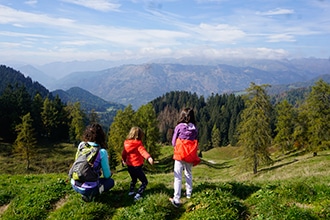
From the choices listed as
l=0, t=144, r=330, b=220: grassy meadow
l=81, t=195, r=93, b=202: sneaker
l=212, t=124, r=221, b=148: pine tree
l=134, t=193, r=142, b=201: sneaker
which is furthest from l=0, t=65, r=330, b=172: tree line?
l=212, t=124, r=221, b=148: pine tree

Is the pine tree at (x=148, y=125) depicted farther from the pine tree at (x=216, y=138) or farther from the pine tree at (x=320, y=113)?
the pine tree at (x=216, y=138)

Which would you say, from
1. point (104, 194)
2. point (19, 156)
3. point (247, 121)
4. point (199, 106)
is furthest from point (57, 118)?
point (199, 106)

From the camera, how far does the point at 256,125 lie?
36.0 m

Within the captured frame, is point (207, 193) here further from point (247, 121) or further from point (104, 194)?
point (247, 121)

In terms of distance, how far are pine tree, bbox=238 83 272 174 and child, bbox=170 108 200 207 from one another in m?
27.9

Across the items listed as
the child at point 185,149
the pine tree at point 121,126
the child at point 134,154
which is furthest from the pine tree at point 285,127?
the child at point 134,154

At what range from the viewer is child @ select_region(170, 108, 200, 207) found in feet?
30.5

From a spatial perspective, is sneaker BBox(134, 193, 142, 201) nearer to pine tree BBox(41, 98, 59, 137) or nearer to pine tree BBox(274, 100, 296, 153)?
pine tree BBox(274, 100, 296, 153)

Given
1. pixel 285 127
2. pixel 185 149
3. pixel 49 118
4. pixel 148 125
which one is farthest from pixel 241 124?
pixel 49 118

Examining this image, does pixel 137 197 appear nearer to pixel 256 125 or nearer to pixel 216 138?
pixel 256 125

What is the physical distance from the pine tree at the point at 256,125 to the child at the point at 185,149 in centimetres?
2788

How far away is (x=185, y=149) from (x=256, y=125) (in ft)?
95.6

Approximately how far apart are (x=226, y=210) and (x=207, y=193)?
1.02m

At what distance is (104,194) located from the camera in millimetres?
9984
